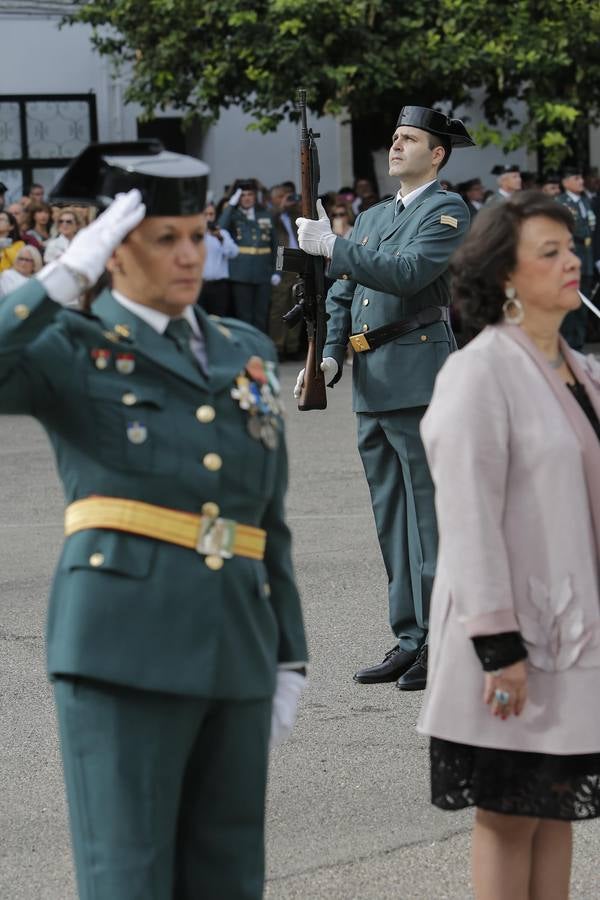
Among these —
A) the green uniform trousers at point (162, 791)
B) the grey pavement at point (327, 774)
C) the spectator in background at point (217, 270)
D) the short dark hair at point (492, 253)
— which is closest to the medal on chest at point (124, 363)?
the green uniform trousers at point (162, 791)

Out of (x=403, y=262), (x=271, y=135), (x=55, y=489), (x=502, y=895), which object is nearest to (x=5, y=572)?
(x=55, y=489)

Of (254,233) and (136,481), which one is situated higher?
(136,481)

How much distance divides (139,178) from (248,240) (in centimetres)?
1445

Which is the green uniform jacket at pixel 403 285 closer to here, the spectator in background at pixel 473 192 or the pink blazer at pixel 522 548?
the pink blazer at pixel 522 548

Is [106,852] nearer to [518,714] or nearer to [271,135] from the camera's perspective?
[518,714]

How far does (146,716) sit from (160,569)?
256 mm

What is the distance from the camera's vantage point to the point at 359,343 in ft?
19.9

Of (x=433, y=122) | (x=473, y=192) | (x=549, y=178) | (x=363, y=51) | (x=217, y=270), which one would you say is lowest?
(x=217, y=270)

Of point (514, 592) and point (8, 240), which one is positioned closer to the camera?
point (514, 592)

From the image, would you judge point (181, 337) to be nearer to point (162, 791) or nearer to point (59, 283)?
point (59, 283)

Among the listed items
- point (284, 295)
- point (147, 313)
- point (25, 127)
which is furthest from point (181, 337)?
point (25, 127)

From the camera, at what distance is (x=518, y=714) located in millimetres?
3367

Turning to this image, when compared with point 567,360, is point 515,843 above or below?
below

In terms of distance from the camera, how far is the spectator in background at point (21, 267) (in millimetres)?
14812
